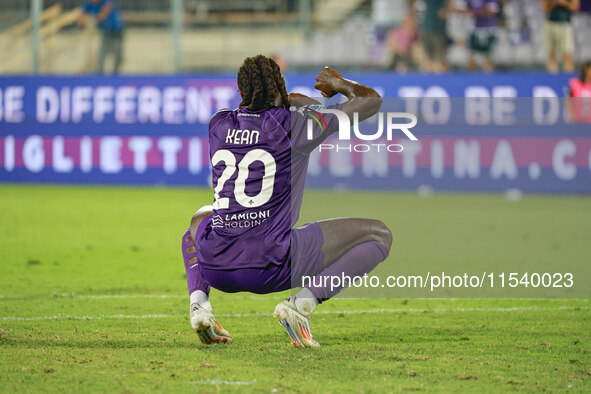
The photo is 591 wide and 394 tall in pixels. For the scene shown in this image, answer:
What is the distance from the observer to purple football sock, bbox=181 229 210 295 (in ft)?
16.7

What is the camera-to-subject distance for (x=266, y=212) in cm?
480

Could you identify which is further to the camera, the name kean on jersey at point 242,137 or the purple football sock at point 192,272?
the purple football sock at point 192,272

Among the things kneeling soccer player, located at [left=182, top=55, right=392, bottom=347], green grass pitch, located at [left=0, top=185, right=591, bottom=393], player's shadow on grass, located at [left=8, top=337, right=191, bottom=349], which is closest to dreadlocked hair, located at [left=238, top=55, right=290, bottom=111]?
kneeling soccer player, located at [left=182, top=55, right=392, bottom=347]

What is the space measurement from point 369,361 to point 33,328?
6.80 ft

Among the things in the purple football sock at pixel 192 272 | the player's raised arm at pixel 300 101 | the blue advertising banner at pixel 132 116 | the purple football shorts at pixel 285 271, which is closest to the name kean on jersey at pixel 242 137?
the player's raised arm at pixel 300 101

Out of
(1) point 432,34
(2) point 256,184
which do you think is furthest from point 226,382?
(1) point 432,34

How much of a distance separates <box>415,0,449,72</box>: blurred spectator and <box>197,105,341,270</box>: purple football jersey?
39.2 feet

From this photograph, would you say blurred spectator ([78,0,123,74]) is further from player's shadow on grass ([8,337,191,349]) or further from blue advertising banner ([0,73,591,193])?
player's shadow on grass ([8,337,191,349])

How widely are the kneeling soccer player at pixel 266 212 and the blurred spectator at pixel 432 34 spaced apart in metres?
11.8

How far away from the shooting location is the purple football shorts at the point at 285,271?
4.77 meters

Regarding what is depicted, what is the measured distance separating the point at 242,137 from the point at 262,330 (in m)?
1.27

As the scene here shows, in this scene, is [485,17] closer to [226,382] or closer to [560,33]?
[560,33]

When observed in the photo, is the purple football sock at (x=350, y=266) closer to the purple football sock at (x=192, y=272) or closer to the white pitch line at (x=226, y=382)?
the purple football sock at (x=192, y=272)

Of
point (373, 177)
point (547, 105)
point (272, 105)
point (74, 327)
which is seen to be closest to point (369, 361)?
point (272, 105)
